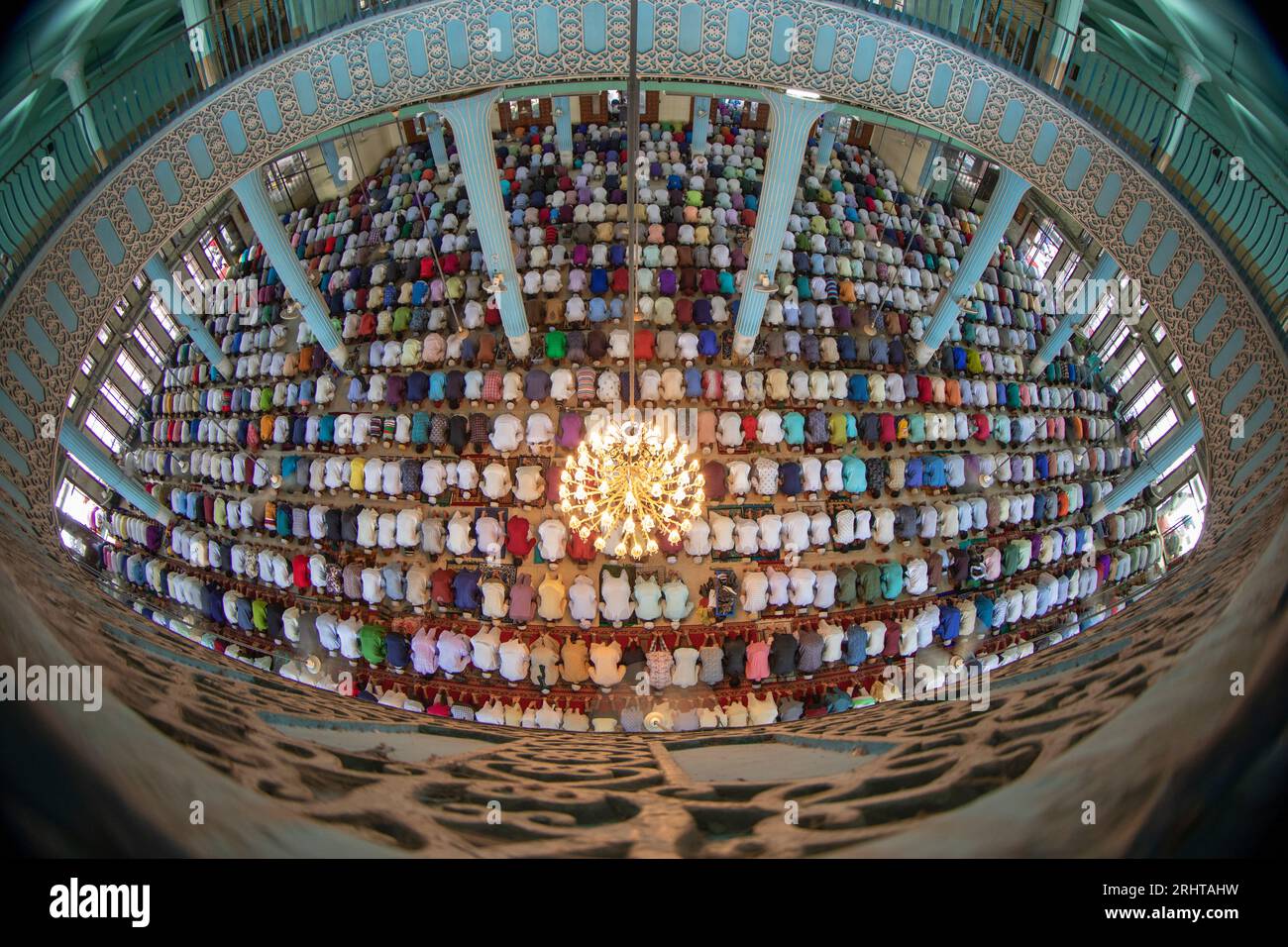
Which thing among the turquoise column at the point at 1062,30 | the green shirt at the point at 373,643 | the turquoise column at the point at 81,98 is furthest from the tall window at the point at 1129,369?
the turquoise column at the point at 81,98

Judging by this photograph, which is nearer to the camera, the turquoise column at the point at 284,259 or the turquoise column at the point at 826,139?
the turquoise column at the point at 284,259

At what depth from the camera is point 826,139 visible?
12.3 metres

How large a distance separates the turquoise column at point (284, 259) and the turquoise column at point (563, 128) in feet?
21.0

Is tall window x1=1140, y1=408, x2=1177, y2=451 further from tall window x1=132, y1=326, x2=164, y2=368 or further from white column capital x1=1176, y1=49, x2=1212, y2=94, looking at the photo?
tall window x1=132, y1=326, x2=164, y2=368

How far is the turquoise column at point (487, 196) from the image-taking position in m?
6.14

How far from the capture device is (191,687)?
3.31 m

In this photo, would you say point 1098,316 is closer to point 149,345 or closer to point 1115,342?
point 1115,342

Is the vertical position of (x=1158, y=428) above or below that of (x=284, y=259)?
below

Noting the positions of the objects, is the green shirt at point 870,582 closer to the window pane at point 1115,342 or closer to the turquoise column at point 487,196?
the turquoise column at point 487,196

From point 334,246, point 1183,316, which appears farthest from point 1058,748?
point 334,246

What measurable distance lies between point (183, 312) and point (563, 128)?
8107mm

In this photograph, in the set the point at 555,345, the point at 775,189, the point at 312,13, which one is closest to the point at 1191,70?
→ the point at 775,189

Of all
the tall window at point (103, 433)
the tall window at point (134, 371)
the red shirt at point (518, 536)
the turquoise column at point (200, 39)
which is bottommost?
the red shirt at point (518, 536)

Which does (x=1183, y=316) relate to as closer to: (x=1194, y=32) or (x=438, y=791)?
(x=1194, y=32)
